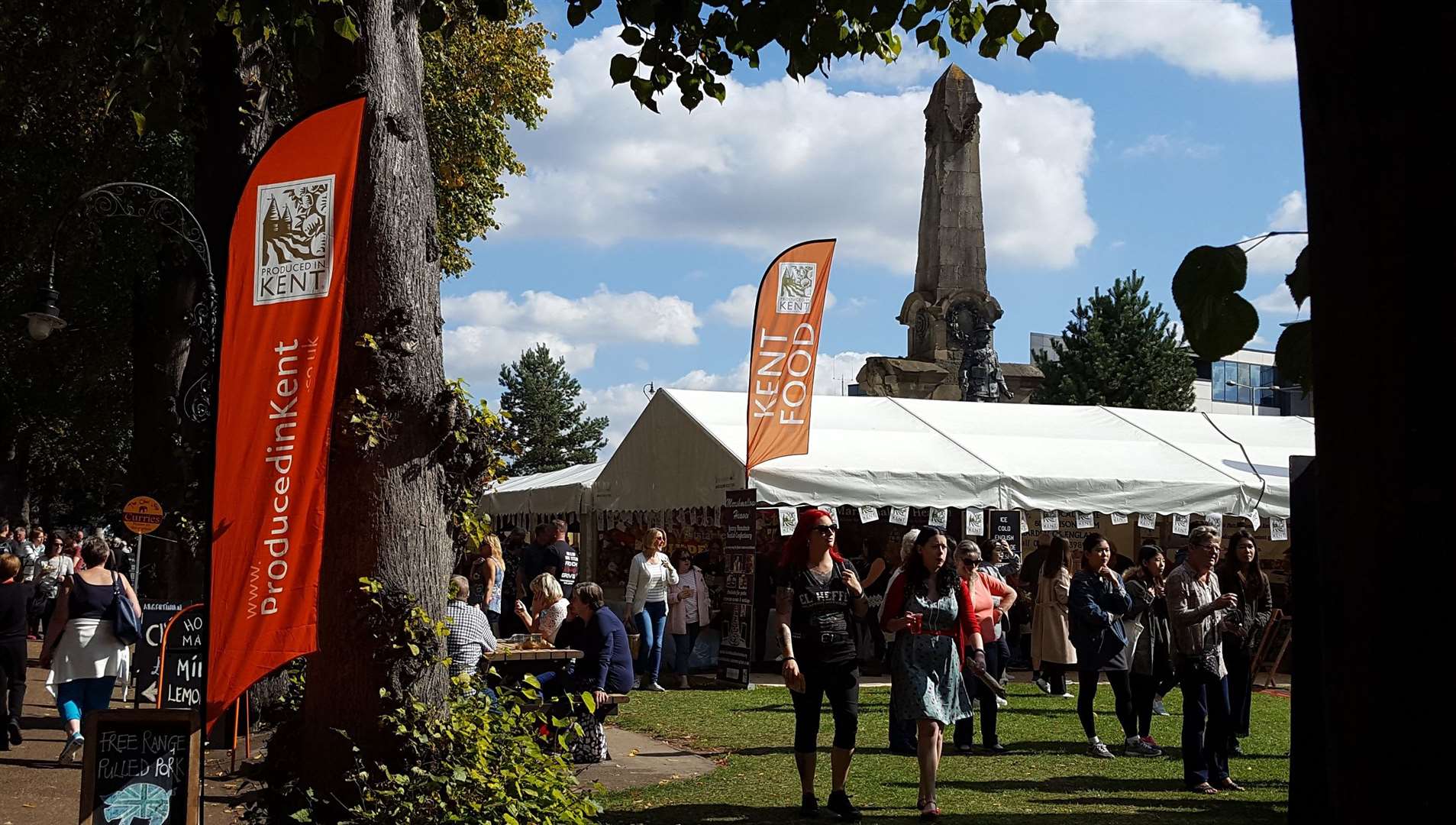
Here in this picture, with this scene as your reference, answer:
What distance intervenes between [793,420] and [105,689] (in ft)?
24.4

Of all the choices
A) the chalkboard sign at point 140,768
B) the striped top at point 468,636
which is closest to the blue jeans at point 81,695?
the striped top at point 468,636

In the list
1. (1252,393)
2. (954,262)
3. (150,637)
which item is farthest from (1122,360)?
(150,637)

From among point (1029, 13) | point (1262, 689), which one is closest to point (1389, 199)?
point (1029, 13)

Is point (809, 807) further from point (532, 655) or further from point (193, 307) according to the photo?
point (193, 307)

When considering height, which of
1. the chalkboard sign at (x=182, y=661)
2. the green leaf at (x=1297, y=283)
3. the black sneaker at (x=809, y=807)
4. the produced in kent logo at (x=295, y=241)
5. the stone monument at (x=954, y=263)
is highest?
the stone monument at (x=954, y=263)

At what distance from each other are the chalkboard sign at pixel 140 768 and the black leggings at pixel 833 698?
3.43 m

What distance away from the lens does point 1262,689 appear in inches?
674

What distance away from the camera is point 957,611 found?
349 inches

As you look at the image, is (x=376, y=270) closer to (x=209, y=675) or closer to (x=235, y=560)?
(x=235, y=560)

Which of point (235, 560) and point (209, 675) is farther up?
point (235, 560)

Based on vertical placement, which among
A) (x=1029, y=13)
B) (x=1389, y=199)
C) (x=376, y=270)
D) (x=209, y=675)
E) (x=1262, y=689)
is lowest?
(x=1262, y=689)

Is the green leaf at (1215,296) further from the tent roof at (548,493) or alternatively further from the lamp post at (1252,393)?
the lamp post at (1252,393)

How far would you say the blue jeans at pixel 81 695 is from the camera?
11398mm

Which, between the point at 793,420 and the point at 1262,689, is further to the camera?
the point at 1262,689
